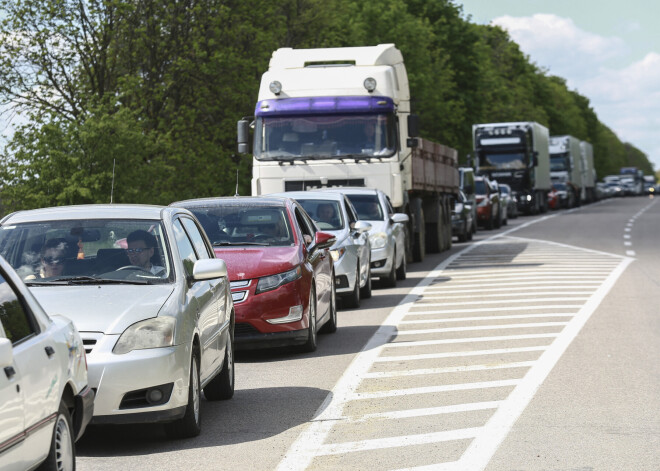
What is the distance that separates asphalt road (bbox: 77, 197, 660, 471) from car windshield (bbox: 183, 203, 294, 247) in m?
1.09

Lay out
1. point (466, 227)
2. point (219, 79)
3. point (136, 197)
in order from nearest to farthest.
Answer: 1. point (136, 197)
2. point (466, 227)
3. point (219, 79)

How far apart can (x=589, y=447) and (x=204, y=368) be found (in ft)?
8.01

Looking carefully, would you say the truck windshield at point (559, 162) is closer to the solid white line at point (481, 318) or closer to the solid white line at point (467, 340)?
the solid white line at point (481, 318)

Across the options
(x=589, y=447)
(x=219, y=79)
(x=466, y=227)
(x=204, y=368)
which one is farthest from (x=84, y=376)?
(x=219, y=79)

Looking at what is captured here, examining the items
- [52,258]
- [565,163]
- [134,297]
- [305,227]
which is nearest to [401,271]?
[305,227]

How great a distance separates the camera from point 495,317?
1516 cm

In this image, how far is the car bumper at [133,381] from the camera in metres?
7.18

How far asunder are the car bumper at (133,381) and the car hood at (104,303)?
12 centimetres

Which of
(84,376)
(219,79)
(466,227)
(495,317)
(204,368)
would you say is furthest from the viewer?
(219,79)

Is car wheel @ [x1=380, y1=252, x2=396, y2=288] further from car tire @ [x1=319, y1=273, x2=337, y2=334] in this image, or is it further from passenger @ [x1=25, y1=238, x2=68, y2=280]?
passenger @ [x1=25, y1=238, x2=68, y2=280]

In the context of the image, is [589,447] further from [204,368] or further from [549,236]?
[549,236]

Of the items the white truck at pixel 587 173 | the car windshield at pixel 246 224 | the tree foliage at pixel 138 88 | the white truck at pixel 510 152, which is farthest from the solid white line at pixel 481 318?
the white truck at pixel 587 173

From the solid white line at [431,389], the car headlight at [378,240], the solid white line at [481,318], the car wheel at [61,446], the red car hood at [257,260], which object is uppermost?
the red car hood at [257,260]

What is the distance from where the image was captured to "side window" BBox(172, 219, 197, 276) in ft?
27.6
